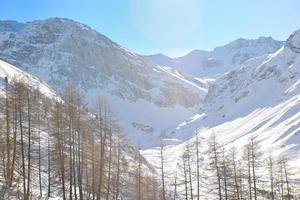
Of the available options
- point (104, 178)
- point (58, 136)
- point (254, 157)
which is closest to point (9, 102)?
point (58, 136)

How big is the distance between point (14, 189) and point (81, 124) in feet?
30.4

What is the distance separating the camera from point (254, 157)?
201 ft

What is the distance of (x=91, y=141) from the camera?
51344mm

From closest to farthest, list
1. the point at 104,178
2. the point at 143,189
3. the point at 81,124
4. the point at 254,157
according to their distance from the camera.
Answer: the point at 81,124, the point at 104,178, the point at 254,157, the point at 143,189

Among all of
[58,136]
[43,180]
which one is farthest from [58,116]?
[43,180]

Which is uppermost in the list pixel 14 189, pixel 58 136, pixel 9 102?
pixel 9 102

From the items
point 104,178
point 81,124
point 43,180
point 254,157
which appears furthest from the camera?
point 43,180

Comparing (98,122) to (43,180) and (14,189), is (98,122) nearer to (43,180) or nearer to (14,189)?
(14,189)

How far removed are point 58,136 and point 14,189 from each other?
6.72 meters

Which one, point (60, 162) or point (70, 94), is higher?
point (70, 94)

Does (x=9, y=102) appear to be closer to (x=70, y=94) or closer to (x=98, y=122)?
(x=70, y=94)

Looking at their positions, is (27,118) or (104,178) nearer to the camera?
(27,118)

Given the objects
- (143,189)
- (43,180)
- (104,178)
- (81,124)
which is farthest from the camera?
(143,189)

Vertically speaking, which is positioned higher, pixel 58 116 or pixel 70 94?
pixel 70 94
